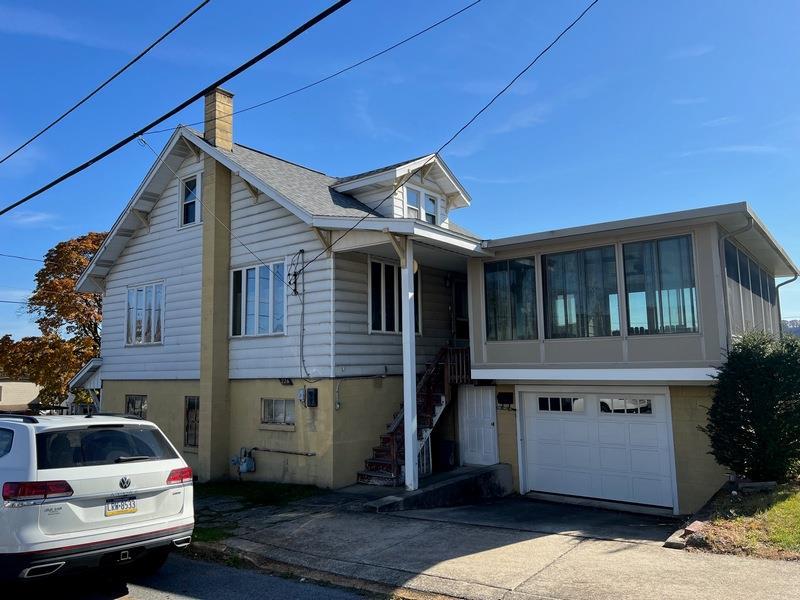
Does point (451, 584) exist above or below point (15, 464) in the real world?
below

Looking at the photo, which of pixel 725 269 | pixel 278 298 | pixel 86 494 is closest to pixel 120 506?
pixel 86 494

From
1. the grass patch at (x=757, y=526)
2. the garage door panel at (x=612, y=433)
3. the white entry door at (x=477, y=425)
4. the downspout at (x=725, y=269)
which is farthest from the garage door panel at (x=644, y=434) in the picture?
the white entry door at (x=477, y=425)

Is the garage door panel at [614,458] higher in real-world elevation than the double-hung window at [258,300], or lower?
lower

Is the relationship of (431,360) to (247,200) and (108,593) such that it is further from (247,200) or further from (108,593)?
(108,593)

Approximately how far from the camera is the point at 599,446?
1228 centimetres

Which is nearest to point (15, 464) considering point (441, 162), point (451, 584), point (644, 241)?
point (451, 584)

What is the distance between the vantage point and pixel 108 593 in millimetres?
6238

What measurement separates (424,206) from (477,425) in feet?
19.1

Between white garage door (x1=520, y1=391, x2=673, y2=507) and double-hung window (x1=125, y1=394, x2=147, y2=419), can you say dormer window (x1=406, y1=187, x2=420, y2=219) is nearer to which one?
white garage door (x1=520, y1=391, x2=673, y2=507)

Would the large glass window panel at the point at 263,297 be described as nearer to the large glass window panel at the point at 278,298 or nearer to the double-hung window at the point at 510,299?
the large glass window panel at the point at 278,298

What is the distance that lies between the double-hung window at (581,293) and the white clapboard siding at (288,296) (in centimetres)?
455

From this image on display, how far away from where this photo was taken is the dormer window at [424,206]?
1541cm

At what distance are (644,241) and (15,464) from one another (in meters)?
10.2

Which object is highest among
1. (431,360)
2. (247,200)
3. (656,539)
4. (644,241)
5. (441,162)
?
(441,162)
